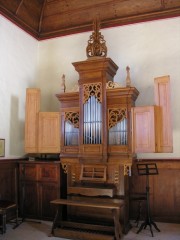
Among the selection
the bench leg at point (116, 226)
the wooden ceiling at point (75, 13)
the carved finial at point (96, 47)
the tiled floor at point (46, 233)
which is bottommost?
the tiled floor at point (46, 233)

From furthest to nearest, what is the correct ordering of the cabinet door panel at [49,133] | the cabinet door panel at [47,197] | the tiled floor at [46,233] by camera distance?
the cabinet door panel at [49,133], the cabinet door panel at [47,197], the tiled floor at [46,233]

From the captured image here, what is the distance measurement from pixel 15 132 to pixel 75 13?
3272 millimetres

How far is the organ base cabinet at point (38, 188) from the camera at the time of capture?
19.5ft

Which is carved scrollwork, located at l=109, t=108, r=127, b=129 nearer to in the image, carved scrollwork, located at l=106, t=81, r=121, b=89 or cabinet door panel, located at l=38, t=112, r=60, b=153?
carved scrollwork, located at l=106, t=81, r=121, b=89

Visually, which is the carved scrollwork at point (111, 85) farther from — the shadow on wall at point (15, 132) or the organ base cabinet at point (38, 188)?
the shadow on wall at point (15, 132)

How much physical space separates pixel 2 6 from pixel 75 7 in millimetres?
1784

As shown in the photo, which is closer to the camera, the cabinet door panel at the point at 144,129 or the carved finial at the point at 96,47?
the cabinet door panel at the point at 144,129

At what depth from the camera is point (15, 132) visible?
6.47m

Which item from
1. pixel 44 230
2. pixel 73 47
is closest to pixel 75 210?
pixel 44 230

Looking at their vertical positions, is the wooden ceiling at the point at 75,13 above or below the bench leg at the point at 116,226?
above

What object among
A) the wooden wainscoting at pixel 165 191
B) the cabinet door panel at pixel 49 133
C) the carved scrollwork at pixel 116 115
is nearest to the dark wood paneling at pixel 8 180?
the cabinet door panel at pixel 49 133

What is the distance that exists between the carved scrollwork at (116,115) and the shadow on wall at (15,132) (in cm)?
231

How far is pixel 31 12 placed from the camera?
278 inches

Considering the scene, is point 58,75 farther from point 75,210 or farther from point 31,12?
point 75,210
